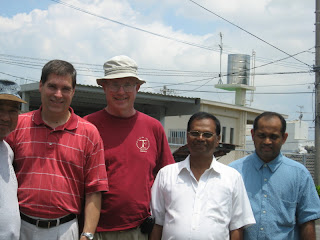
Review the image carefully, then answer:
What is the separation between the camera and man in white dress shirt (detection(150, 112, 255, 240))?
3.31m

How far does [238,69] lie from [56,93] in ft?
96.1

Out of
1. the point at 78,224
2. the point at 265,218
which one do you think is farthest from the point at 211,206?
the point at 78,224

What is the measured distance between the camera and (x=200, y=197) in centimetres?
336

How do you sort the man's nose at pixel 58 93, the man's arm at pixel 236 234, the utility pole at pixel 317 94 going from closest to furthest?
the man's nose at pixel 58 93 → the man's arm at pixel 236 234 → the utility pole at pixel 317 94

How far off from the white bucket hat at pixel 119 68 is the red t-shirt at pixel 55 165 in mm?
636

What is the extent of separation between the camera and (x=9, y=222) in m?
2.90

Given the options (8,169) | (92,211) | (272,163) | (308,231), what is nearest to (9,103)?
(8,169)

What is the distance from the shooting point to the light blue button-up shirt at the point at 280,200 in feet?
11.5

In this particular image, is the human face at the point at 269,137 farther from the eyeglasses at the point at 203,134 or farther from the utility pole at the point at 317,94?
the utility pole at the point at 317,94

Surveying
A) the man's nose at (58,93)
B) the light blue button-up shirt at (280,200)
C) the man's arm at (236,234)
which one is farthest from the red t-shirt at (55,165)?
the light blue button-up shirt at (280,200)

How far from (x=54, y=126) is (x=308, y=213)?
2228 mm

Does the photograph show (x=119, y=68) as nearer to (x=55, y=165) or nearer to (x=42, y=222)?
(x=55, y=165)

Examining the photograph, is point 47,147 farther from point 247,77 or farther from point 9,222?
point 247,77

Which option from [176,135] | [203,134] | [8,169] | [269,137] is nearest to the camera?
[8,169]
